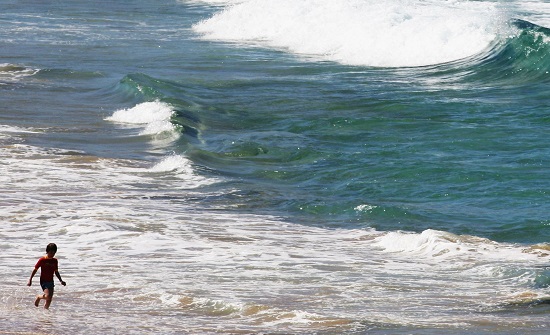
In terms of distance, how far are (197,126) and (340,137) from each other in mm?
3016

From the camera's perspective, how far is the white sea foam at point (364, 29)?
101 ft

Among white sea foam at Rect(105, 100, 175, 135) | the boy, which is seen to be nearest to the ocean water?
white sea foam at Rect(105, 100, 175, 135)

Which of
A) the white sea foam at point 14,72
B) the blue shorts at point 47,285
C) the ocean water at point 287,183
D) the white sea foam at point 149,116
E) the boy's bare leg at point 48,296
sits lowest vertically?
the white sea foam at point 14,72

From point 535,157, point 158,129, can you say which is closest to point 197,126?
point 158,129

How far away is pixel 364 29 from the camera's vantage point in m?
34.9

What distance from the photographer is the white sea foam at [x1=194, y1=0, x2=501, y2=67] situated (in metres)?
30.7

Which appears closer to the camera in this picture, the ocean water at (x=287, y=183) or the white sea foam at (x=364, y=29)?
the ocean water at (x=287, y=183)

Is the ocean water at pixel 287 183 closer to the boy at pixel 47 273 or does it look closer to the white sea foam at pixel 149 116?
the white sea foam at pixel 149 116

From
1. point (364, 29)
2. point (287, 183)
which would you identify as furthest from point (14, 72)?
point (287, 183)

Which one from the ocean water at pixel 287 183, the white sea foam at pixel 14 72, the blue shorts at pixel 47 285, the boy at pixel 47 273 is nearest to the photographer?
the boy at pixel 47 273

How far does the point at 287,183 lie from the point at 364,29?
19.0 meters

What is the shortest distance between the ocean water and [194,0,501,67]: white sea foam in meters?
0.14

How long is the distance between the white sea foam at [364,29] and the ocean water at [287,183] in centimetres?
14

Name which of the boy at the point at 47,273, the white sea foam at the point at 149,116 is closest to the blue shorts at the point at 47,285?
the boy at the point at 47,273
